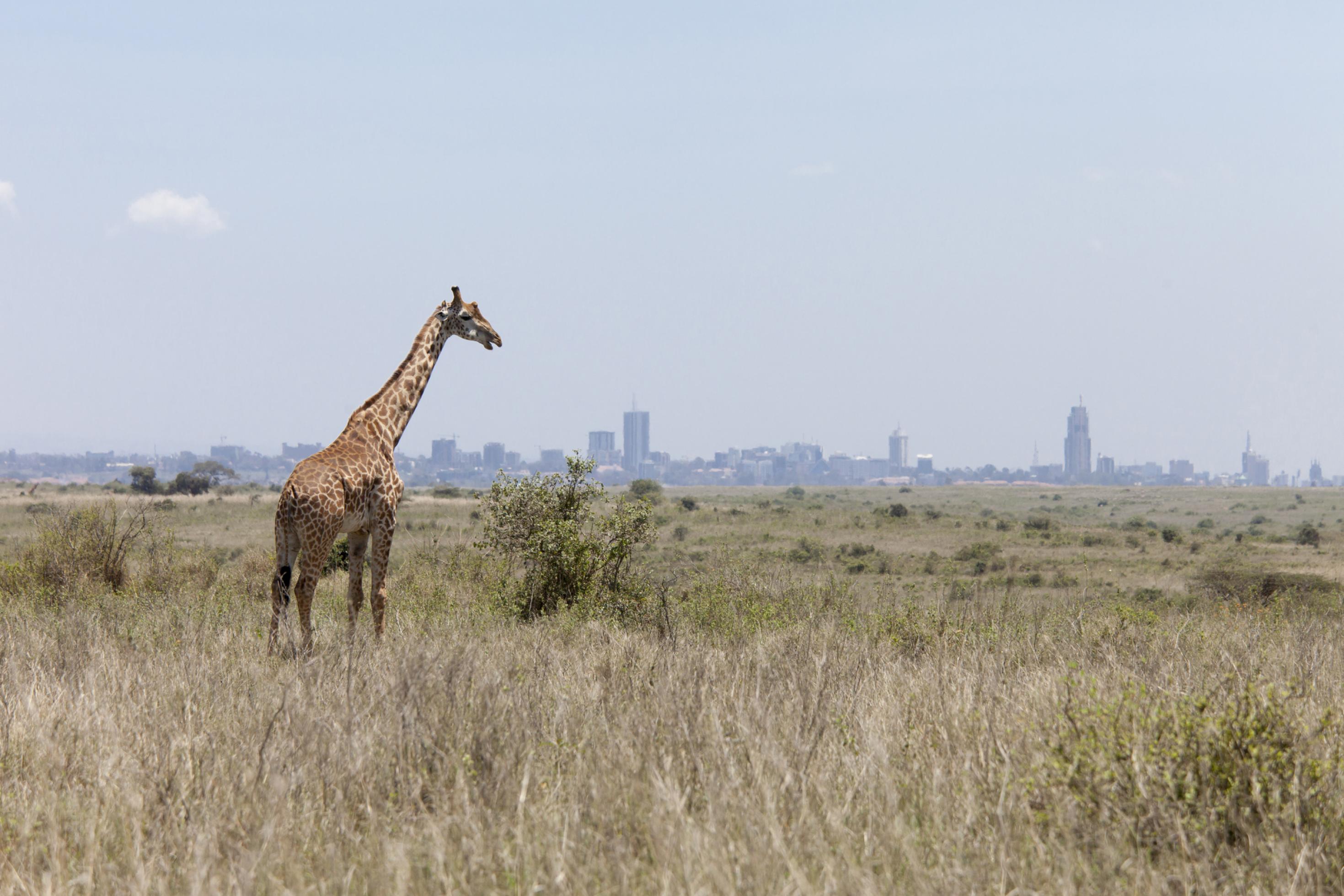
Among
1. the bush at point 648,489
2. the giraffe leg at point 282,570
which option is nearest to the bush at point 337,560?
the giraffe leg at point 282,570

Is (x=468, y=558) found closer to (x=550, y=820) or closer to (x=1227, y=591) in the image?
(x=550, y=820)

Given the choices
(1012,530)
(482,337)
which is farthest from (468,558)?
(1012,530)

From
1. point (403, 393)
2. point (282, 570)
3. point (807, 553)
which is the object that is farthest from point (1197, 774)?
point (807, 553)

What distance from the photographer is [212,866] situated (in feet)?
12.7

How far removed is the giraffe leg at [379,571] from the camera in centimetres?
906

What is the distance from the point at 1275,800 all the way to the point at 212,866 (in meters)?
4.22

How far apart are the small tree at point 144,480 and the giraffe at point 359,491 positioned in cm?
7778

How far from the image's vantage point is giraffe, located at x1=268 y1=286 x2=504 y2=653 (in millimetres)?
8250

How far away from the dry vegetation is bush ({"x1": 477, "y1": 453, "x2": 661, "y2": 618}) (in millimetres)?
2168

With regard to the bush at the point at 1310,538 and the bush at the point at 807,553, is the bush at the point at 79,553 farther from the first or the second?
the bush at the point at 1310,538

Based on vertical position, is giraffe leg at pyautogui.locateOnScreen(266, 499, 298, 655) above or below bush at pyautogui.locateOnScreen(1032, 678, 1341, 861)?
above

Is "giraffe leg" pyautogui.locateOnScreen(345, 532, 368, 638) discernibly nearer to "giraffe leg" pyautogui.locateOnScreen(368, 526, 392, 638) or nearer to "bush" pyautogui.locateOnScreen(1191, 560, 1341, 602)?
"giraffe leg" pyautogui.locateOnScreen(368, 526, 392, 638)

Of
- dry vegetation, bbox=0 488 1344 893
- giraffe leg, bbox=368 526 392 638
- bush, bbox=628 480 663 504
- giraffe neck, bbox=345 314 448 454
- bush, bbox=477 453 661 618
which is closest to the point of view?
dry vegetation, bbox=0 488 1344 893

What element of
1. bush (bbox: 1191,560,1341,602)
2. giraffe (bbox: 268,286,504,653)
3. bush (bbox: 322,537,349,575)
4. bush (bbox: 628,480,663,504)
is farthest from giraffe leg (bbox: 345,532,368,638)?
bush (bbox: 628,480,663,504)
